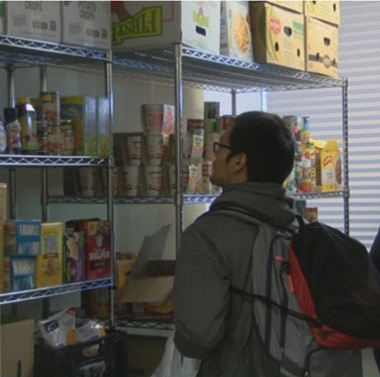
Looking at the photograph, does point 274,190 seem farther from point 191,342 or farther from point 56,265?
point 56,265

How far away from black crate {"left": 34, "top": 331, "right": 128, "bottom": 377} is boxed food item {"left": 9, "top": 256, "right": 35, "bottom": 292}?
24cm

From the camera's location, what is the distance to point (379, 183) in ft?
16.3

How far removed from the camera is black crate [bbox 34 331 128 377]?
2836 millimetres

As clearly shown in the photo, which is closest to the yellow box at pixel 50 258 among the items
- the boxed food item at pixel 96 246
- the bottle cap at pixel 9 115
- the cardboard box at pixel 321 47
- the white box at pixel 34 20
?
the boxed food item at pixel 96 246

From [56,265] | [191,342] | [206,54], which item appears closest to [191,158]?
[206,54]

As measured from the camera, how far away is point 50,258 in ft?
9.46

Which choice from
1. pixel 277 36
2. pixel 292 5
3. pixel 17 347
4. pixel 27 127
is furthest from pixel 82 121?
pixel 292 5

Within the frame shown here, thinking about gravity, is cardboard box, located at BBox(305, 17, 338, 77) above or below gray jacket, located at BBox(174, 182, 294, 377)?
above

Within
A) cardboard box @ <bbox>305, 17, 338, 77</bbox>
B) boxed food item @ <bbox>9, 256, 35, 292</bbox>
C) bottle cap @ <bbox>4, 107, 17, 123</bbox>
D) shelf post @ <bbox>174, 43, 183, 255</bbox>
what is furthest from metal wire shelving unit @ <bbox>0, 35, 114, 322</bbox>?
cardboard box @ <bbox>305, 17, 338, 77</bbox>

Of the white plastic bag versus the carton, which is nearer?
the white plastic bag

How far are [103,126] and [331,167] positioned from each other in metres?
1.85

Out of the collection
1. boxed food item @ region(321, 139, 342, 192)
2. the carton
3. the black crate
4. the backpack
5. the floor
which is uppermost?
boxed food item @ region(321, 139, 342, 192)

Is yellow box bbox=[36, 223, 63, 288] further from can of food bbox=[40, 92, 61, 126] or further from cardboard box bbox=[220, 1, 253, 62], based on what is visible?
cardboard box bbox=[220, 1, 253, 62]

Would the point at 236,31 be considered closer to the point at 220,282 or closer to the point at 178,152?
the point at 178,152
